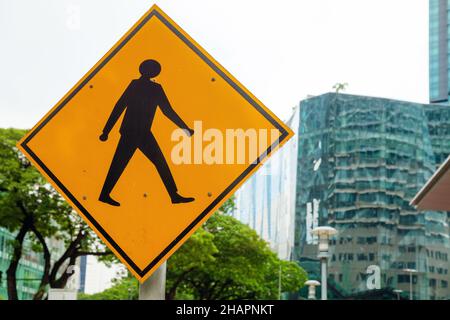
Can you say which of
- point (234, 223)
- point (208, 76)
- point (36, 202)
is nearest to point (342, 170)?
point (234, 223)

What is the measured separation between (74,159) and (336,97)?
85960 mm

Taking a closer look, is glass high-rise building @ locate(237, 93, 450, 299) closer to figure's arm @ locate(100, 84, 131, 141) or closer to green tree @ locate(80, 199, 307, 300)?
green tree @ locate(80, 199, 307, 300)

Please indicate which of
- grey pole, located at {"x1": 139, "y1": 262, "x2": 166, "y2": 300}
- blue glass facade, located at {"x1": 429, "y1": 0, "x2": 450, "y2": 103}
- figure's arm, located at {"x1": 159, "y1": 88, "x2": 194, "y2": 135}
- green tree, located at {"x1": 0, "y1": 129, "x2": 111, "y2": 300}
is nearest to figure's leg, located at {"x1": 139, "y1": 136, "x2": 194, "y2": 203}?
figure's arm, located at {"x1": 159, "y1": 88, "x2": 194, "y2": 135}

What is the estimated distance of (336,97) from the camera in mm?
87125

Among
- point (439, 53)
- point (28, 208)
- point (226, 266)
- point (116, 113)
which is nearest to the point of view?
point (116, 113)

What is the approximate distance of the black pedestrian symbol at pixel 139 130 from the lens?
8.79 feet

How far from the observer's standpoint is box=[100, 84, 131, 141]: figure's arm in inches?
107

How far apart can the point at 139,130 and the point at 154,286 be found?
60cm

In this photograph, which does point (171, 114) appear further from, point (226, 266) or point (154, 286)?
point (226, 266)

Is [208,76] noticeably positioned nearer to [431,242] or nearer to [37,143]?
[37,143]

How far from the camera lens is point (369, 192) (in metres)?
85.8

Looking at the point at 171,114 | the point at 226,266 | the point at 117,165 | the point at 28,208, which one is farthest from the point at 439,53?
the point at 117,165
